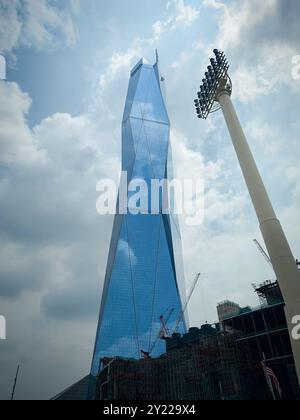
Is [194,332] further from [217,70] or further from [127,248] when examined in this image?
[217,70]

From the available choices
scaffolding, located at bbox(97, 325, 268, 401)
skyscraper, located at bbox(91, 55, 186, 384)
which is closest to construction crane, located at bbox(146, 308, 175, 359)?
skyscraper, located at bbox(91, 55, 186, 384)

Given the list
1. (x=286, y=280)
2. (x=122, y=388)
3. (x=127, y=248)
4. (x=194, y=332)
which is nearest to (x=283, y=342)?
(x=194, y=332)

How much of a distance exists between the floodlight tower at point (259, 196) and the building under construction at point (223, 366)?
4740 centimetres

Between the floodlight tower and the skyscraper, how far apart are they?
304 ft

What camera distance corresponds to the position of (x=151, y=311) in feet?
450

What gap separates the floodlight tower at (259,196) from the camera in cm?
2858

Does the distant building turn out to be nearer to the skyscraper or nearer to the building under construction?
the building under construction

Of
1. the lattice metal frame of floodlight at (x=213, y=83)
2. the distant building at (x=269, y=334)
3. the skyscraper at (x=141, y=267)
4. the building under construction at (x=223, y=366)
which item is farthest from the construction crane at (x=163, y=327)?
the lattice metal frame of floodlight at (x=213, y=83)

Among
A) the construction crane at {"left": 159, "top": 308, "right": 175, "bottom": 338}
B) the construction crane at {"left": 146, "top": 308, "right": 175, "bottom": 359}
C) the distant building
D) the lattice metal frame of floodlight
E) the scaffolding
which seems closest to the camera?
the lattice metal frame of floodlight

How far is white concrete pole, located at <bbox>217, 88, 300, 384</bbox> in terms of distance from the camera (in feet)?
92.8

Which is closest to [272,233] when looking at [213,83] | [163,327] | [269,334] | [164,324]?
[213,83]

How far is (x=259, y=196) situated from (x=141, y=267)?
10791 cm

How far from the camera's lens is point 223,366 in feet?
243
